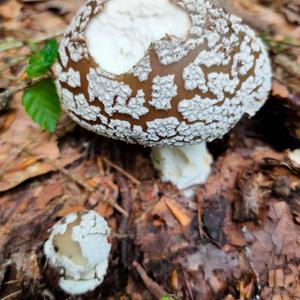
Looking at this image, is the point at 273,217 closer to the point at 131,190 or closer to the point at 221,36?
the point at 131,190

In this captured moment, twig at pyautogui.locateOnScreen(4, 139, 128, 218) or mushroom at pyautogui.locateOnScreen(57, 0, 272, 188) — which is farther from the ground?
mushroom at pyautogui.locateOnScreen(57, 0, 272, 188)

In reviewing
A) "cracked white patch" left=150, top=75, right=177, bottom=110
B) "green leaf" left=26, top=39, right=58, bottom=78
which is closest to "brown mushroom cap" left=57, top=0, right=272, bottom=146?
"cracked white patch" left=150, top=75, right=177, bottom=110

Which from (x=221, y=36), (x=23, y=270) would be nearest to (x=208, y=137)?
(x=221, y=36)

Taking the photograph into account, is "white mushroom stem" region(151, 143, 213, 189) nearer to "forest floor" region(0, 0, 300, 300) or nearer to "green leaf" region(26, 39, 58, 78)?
"forest floor" region(0, 0, 300, 300)

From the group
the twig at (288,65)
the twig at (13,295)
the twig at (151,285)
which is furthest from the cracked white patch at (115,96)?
the twig at (288,65)

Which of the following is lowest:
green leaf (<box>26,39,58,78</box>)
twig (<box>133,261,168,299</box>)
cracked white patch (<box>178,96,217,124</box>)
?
twig (<box>133,261,168,299</box>)

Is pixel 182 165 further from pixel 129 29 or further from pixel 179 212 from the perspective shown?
pixel 129 29

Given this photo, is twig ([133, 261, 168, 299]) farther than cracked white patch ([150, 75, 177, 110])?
Yes

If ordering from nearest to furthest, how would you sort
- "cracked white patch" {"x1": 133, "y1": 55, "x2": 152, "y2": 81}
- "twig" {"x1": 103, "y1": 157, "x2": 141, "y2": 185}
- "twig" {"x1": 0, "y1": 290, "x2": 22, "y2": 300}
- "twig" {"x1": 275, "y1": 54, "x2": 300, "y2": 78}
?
"cracked white patch" {"x1": 133, "y1": 55, "x2": 152, "y2": 81} < "twig" {"x1": 0, "y1": 290, "x2": 22, "y2": 300} < "twig" {"x1": 103, "y1": 157, "x2": 141, "y2": 185} < "twig" {"x1": 275, "y1": 54, "x2": 300, "y2": 78}
